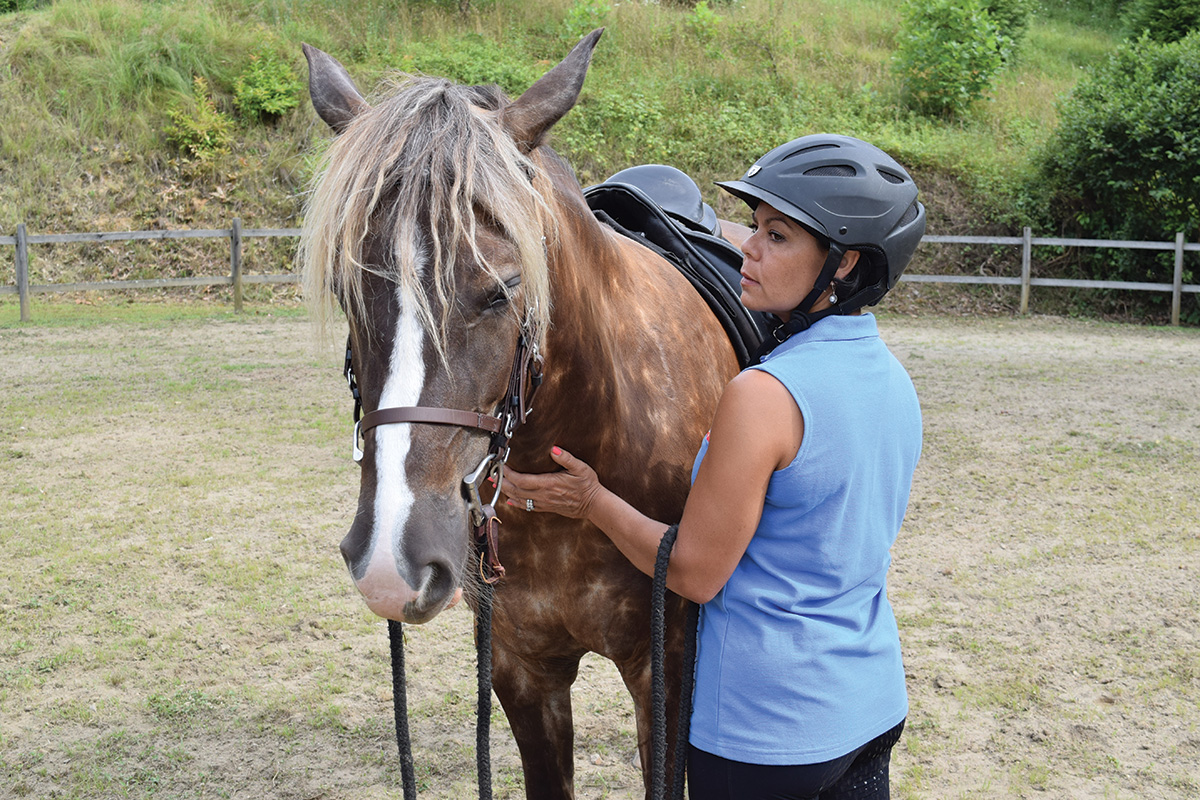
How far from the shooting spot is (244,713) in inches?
134

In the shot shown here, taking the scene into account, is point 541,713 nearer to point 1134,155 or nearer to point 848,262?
point 848,262

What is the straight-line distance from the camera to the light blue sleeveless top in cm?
144

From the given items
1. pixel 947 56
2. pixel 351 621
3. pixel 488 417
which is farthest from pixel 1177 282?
pixel 488 417

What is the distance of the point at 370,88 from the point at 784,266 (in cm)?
1654

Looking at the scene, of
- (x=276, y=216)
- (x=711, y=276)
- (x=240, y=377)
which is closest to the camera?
(x=711, y=276)

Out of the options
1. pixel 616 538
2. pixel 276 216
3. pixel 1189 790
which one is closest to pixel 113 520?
pixel 616 538

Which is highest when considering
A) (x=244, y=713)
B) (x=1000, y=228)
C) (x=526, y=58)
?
(x=526, y=58)

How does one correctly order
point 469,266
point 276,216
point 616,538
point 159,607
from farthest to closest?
1. point 276,216
2. point 159,607
3. point 616,538
4. point 469,266

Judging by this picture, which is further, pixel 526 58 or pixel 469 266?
pixel 526 58

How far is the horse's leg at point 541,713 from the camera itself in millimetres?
2332

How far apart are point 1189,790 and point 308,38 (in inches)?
692

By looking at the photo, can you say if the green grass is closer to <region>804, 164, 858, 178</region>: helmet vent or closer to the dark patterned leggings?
<region>804, 164, 858, 178</region>: helmet vent

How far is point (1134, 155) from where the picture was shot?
14.0 m

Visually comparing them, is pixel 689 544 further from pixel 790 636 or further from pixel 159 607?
pixel 159 607
